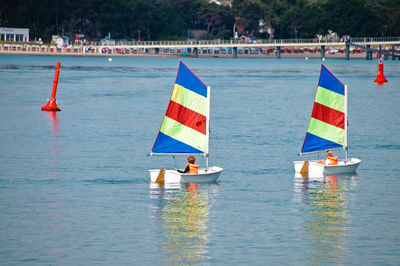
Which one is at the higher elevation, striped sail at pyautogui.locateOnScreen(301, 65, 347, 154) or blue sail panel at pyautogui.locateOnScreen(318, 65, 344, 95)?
blue sail panel at pyautogui.locateOnScreen(318, 65, 344, 95)

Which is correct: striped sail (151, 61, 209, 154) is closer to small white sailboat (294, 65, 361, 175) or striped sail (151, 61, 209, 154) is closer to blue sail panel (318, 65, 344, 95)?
small white sailboat (294, 65, 361, 175)

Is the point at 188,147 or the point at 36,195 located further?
the point at 188,147

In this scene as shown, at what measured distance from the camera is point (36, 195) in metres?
32.2

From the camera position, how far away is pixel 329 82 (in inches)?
1469

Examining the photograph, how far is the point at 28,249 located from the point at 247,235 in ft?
24.0

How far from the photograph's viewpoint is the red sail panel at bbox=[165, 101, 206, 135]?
3419 cm

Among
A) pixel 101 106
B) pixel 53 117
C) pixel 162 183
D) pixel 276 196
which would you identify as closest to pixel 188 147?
pixel 162 183

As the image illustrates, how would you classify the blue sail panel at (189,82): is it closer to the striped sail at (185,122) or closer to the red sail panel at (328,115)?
the striped sail at (185,122)

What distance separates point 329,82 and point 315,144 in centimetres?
310

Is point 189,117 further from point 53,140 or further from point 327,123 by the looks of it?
point 53,140

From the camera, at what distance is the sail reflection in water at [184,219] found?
23844 mm

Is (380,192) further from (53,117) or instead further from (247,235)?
(53,117)

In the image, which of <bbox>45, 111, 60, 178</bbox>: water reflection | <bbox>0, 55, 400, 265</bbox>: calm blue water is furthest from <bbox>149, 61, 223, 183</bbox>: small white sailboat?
<bbox>45, 111, 60, 178</bbox>: water reflection

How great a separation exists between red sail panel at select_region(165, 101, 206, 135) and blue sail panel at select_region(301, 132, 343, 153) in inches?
229
